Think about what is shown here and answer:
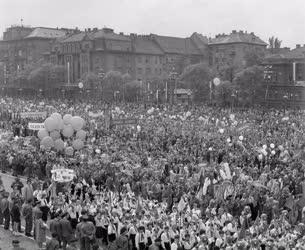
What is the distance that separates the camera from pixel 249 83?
242 ft

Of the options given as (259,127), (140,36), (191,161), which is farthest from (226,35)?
(191,161)

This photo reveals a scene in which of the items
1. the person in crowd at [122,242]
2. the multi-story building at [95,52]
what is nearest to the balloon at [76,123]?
the person in crowd at [122,242]

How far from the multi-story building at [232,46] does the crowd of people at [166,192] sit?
76.1 m

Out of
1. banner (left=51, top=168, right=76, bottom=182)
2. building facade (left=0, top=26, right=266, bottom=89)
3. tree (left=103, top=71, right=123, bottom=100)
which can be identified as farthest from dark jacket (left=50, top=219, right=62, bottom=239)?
building facade (left=0, top=26, right=266, bottom=89)

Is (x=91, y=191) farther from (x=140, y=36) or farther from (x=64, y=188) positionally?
(x=140, y=36)

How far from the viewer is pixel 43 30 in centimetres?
12350

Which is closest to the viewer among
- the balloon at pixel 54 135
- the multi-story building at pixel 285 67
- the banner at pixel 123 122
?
the balloon at pixel 54 135

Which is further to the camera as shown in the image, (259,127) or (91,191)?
(259,127)

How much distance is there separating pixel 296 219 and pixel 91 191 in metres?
6.78

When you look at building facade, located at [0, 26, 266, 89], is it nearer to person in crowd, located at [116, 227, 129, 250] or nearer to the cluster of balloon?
the cluster of balloon

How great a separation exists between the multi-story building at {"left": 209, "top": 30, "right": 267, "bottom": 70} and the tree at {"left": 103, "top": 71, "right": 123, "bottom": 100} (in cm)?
2922

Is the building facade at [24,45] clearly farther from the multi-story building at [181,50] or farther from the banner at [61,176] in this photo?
the banner at [61,176]

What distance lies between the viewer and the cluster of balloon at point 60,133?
91.1ft

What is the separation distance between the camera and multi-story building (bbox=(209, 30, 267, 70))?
111625 mm
